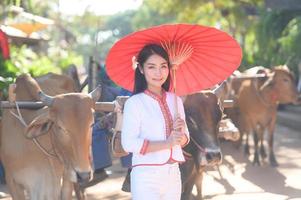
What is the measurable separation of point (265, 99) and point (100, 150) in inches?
164

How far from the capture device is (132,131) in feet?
11.3

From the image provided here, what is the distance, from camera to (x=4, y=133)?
537cm

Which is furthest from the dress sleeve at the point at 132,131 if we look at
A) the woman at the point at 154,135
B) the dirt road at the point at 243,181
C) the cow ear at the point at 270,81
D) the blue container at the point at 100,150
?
the cow ear at the point at 270,81

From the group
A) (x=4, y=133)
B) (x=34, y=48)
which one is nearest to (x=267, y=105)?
(x=4, y=133)

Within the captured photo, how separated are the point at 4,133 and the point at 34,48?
22.6 metres

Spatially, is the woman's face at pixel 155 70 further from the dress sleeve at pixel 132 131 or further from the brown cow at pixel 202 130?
the brown cow at pixel 202 130

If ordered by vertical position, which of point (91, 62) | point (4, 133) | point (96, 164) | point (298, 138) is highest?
point (91, 62)

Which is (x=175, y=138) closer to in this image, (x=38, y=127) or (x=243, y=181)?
(x=38, y=127)

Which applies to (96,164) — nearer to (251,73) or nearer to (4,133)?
(4,133)

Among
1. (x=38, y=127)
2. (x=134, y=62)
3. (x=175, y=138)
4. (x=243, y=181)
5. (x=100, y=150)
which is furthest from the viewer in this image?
(x=243, y=181)

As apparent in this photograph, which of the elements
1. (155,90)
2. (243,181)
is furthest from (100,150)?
(243,181)

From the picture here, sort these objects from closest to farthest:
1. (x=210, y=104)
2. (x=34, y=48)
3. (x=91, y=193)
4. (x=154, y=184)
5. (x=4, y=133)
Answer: (x=154, y=184) < (x=210, y=104) < (x=4, y=133) < (x=91, y=193) < (x=34, y=48)

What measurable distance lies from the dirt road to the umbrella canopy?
137 inches

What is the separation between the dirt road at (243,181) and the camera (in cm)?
748
